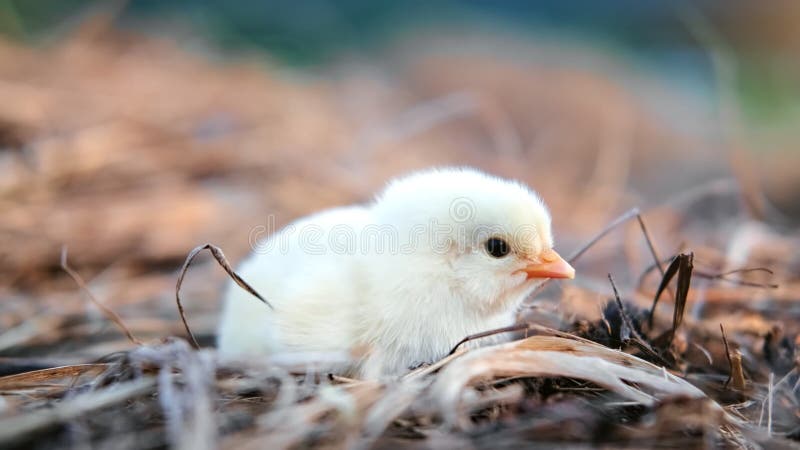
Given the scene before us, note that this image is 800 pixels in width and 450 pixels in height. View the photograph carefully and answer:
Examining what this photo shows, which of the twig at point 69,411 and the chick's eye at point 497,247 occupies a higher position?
the chick's eye at point 497,247

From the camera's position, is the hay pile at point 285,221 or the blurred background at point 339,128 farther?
the blurred background at point 339,128

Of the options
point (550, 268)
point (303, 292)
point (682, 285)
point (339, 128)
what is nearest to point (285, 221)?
point (303, 292)

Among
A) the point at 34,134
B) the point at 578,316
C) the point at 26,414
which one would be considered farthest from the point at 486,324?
the point at 34,134

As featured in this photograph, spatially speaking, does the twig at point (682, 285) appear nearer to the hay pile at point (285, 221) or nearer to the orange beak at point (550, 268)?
the hay pile at point (285, 221)

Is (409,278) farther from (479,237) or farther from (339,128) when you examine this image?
(339,128)

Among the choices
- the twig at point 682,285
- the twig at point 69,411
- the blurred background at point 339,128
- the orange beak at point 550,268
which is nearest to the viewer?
the twig at point 69,411

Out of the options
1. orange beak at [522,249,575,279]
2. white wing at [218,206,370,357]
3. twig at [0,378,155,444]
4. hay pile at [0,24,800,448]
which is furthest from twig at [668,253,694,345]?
twig at [0,378,155,444]

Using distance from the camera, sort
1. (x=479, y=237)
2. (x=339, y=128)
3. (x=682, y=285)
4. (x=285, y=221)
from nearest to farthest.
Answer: (x=682, y=285)
(x=479, y=237)
(x=285, y=221)
(x=339, y=128)

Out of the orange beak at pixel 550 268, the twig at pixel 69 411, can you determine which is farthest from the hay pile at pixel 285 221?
the orange beak at pixel 550 268
